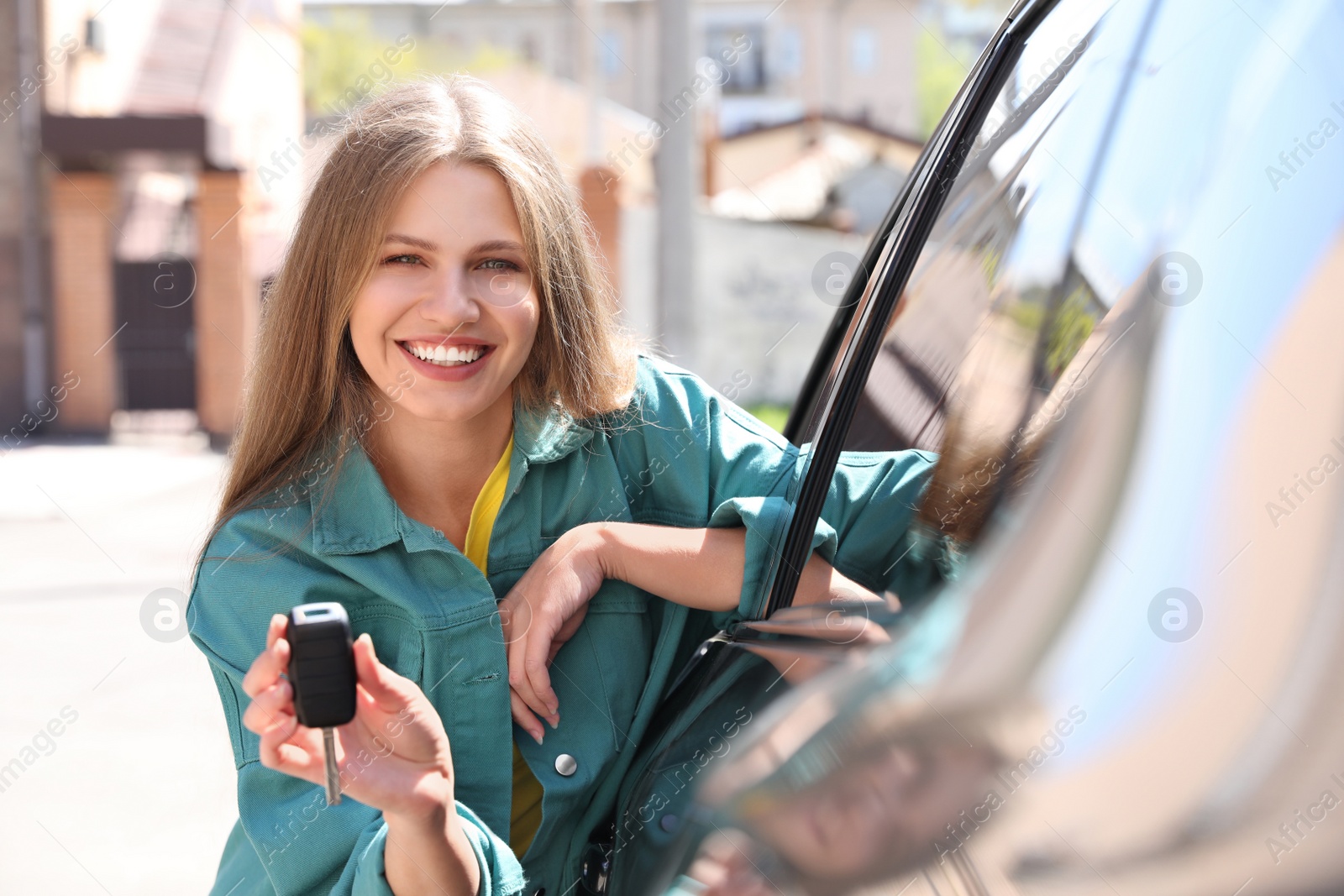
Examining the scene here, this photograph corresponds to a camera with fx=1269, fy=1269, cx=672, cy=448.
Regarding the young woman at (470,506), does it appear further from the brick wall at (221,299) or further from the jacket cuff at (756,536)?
the brick wall at (221,299)

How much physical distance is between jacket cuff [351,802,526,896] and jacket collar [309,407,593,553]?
0.35 m

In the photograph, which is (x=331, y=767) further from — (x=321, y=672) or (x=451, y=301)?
(x=451, y=301)

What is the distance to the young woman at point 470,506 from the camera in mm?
1315

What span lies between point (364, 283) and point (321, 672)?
2.34ft

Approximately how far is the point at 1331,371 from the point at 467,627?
102 centimetres

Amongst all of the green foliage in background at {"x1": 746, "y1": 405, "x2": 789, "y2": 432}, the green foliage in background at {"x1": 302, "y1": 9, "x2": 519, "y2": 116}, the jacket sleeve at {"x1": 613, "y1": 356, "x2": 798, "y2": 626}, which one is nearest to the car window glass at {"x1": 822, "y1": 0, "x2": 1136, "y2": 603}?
the jacket sleeve at {"x1": 613, "y1": 356, "x2": 798, "y2": 626}

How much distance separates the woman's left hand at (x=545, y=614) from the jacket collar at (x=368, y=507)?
0.12 meters

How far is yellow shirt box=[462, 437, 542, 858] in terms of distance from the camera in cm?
150

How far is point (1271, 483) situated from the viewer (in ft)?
2.41

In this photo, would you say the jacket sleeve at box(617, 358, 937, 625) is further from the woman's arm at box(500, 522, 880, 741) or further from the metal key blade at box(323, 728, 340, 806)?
the metal key blade at box(323, 728, 340, 806)

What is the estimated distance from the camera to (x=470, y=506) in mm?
1747
